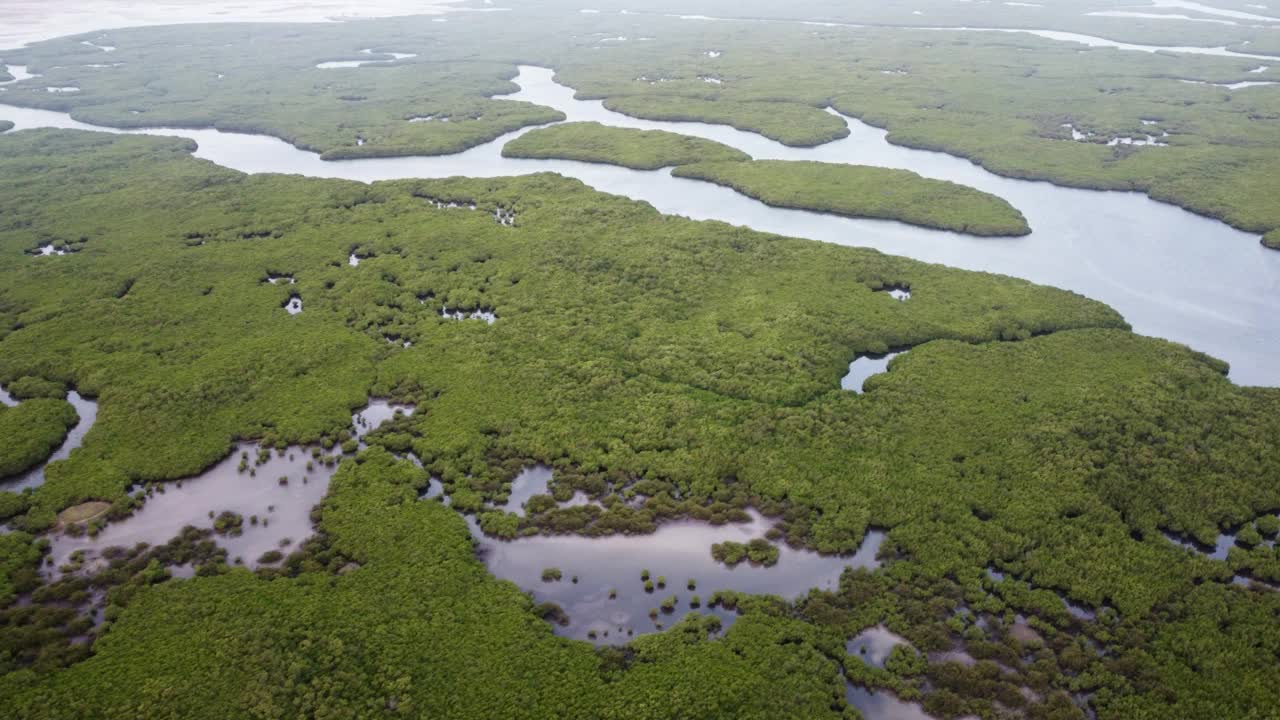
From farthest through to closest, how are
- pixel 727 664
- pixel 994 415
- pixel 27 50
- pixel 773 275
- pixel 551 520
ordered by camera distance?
pixel 27 50, pixel 773 275, pixel 994 415, pixel 551 520, pixel 727 664

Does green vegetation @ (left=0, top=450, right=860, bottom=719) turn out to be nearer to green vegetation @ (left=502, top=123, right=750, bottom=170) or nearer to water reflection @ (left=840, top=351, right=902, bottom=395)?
water reflection @ (left=840, top=351, right=902, bottom=395)

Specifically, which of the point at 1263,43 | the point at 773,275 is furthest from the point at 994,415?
the point at 1263,43

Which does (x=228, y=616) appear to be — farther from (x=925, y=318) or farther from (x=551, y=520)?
(x=925, y=318)

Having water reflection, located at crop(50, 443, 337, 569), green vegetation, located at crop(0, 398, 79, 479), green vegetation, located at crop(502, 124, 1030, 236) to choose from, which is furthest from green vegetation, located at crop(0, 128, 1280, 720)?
green vegetation, located at crop(502, 124, 1030, 236)

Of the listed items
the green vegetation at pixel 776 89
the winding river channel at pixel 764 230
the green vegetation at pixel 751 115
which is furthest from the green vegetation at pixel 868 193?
the green vegetation at pixel 751 115

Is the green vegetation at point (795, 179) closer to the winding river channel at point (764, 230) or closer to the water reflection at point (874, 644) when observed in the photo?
the winding river channel at point (764, 230)

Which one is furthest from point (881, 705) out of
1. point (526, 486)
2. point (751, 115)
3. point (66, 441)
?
point (751, 115)

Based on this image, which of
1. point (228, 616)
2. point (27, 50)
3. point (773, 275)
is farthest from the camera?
point (27, 50)
